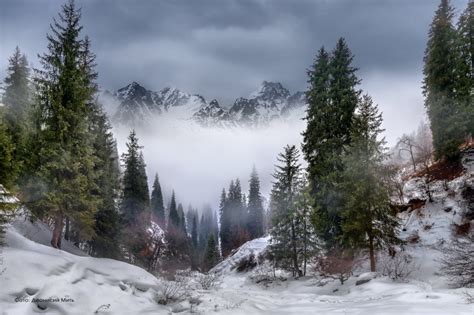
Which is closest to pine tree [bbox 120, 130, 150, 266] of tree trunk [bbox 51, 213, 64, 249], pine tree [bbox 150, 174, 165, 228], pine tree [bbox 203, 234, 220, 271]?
tree trunk [bbox 51, 213, 64, 249]

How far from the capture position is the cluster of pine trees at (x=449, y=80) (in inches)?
952

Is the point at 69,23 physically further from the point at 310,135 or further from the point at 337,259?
the point at 337,259

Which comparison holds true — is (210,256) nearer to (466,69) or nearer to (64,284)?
(466,69)

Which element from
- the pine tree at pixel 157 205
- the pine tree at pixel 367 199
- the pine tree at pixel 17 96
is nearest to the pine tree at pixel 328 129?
the pine tree at pixel 367 199

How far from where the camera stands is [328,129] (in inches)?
998

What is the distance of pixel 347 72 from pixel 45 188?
22.7 m

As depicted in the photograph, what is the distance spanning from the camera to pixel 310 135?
2645cm

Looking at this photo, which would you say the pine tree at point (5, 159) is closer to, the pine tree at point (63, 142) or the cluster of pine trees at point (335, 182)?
the pine tree at point (63, 142)

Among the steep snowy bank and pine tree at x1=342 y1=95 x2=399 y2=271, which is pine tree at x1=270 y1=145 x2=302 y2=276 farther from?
the steep snowy bank

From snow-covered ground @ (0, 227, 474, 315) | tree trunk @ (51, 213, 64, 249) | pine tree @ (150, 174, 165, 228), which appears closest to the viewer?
snow-covered ground @ (0, 227, 474, 315)

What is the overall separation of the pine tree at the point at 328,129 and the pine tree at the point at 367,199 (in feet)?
8.46

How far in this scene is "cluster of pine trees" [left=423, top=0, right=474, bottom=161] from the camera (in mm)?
24172

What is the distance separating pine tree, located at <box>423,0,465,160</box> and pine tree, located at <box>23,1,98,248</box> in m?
25.0

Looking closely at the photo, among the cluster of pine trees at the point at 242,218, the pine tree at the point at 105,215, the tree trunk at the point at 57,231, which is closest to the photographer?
the tree trunk at the point at 57,231
